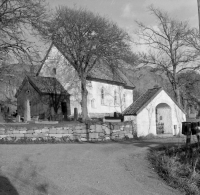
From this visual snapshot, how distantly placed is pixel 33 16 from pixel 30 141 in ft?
25.7

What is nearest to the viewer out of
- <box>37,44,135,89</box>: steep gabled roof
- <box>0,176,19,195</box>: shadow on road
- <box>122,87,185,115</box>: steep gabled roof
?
<box>0,176,19,195</box>: shadow on road

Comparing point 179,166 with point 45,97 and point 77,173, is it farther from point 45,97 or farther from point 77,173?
point 45,97

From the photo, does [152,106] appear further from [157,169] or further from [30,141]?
[157,169]

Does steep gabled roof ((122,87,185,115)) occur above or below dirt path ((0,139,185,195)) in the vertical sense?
above

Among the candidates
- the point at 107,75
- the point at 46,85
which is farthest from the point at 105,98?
the point at 46,85

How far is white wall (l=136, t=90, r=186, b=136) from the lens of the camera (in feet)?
62.1

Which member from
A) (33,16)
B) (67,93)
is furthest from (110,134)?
(67,93)

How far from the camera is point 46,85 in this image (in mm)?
37688

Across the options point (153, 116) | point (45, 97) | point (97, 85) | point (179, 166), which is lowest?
point (179, 166)

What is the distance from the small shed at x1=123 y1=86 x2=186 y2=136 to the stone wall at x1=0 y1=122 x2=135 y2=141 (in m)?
2.51

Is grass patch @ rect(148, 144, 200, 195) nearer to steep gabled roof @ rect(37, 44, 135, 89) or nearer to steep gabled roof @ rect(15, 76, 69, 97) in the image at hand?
steep gabled roof @ rect(37, 44, 135, 89)

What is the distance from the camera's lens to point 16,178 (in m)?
7.57

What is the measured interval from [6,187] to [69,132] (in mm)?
9101

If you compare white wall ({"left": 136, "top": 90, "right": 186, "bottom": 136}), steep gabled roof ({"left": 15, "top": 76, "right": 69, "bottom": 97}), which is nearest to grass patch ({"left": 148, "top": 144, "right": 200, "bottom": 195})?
white wall ({"left": 136, "top": 90, "right": 186, "bottom": 136})
